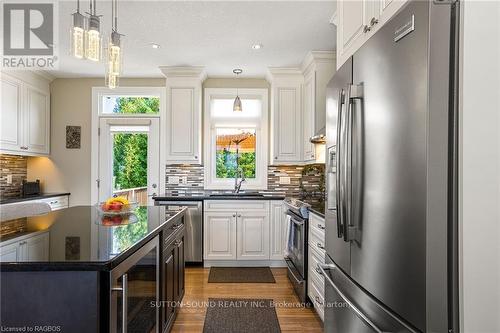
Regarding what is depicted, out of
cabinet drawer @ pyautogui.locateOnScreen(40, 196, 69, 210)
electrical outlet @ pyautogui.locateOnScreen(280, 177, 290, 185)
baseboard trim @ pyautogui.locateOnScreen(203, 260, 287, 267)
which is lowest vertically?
baseboard trim @ pyautogui.locateOnScreen(203, 260, 287, 267)

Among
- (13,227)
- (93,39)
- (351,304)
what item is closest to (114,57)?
(93,39)

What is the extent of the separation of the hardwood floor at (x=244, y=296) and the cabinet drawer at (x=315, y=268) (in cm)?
33

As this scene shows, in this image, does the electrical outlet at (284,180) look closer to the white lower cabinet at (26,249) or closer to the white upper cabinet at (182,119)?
the white upper cabinet at (182,119)

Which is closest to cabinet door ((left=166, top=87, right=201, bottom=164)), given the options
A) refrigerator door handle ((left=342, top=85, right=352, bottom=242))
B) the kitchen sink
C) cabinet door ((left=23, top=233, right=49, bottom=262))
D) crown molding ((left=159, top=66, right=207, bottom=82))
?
crown molding ((left=159, top=66, right=207, bottom=82))

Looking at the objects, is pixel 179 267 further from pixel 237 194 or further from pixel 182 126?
pixel 182 126

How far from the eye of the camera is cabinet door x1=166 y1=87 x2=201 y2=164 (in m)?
4.43

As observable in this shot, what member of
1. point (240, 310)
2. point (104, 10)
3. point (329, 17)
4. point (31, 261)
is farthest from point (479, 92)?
point (104, 10)

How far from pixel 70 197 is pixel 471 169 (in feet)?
17.1

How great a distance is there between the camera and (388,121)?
1098mm

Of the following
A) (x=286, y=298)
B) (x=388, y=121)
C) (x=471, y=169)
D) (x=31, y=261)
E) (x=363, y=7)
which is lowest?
(x=286, y=298)

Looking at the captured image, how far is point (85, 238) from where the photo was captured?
1.46 metres

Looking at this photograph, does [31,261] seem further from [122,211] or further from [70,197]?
[70,197]

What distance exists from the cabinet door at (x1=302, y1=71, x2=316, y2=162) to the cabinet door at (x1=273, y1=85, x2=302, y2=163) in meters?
0.12

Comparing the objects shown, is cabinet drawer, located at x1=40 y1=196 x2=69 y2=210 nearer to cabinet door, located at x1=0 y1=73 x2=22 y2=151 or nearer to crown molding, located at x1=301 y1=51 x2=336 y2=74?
cabinet door, located at x1=0 y1=73 x2=22 y2=151
